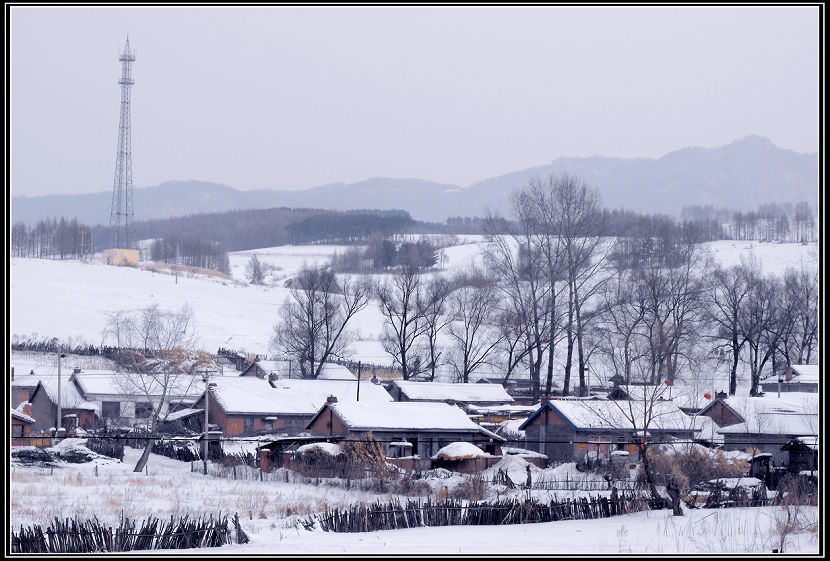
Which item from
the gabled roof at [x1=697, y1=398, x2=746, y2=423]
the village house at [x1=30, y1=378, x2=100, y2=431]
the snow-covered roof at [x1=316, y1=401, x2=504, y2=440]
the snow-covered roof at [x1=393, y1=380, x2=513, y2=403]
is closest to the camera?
the snow-covered roof at [x1=316, y1=401, x2=504, y2=440]

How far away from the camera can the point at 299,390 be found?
5928 centimetres

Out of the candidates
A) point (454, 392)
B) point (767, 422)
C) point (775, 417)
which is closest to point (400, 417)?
point (454, 392)

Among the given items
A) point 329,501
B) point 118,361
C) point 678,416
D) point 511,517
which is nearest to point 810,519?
point 511,517

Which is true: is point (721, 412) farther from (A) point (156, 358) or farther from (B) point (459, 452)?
(A) point (156, 358)

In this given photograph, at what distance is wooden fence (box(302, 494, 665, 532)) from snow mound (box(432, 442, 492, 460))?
12.5 m

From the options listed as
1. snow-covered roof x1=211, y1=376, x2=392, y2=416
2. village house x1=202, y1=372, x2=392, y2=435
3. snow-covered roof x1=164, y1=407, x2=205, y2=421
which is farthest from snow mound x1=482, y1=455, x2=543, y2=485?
snow-covered roof x1=164, y1=407, x2=205, y2=421

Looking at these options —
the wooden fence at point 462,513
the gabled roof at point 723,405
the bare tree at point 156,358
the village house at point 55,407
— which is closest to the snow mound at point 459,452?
the wooden fence at point 462,513

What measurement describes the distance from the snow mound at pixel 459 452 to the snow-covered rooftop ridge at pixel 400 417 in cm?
316

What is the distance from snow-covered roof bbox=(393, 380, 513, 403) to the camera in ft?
200

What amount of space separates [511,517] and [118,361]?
49.0 m

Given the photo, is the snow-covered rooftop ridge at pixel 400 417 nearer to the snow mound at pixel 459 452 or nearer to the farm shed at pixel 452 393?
the snow mound at pixel 459 452

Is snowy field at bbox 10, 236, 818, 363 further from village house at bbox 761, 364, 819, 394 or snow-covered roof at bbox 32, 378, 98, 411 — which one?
village house at bbox 761, 364, 819, 394

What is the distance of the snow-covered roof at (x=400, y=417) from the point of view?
148 ft

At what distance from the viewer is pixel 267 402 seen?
5634cm
